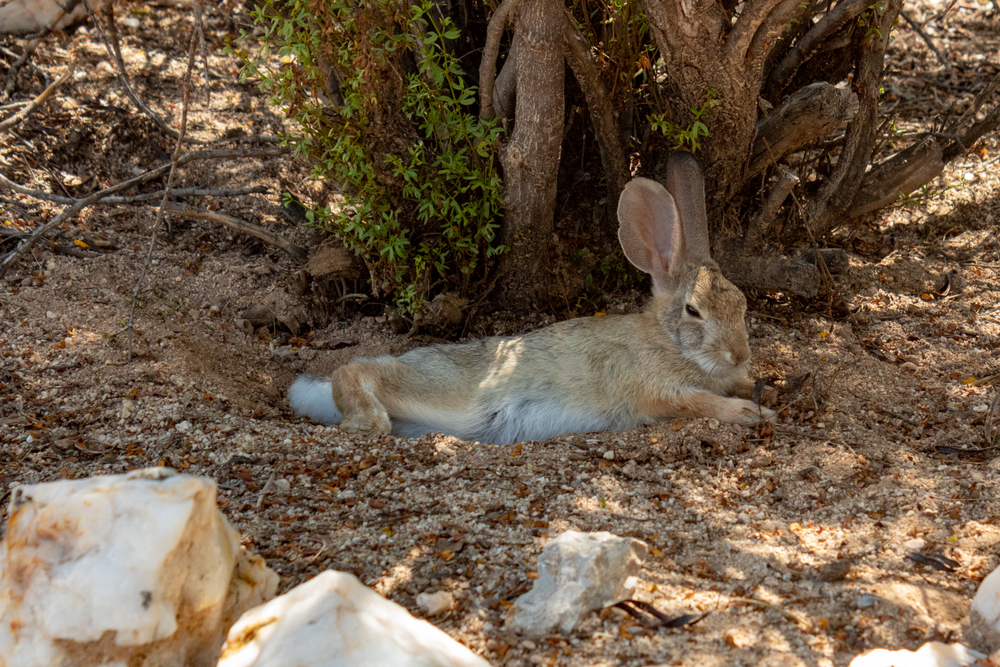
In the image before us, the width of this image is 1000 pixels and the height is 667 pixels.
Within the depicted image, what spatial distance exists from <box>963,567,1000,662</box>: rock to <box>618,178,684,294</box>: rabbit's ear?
276 cm

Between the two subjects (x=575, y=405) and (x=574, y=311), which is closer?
(x=575, y=405)

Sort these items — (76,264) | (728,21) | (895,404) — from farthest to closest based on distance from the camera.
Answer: (76,264) → (728,21) → (895,404)

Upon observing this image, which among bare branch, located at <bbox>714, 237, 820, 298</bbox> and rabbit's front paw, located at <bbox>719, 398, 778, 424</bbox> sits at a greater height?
bare branch, located at <bbox>714, 237, 820, 298</bbox>

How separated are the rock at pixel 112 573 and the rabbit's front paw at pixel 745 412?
10.3ft

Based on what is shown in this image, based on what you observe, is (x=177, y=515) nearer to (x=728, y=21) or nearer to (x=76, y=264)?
(x=76, y=264)

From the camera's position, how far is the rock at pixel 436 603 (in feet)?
9.04

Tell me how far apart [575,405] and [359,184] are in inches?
81.3

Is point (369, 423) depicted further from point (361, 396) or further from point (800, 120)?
point (800, 120)

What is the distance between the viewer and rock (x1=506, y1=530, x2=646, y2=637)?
2.62 meters

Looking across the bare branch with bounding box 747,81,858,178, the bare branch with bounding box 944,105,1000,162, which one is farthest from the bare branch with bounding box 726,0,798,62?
the bare branch with bounding box 944,105,1000,162

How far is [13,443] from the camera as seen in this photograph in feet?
12.7

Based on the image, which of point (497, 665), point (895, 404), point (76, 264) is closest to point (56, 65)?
point (76, 264)

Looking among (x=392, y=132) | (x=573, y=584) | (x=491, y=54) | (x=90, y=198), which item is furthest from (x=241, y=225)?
(x=573, y=584)

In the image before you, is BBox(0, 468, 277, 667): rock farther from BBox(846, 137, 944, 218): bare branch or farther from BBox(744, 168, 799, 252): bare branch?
BBox(846, 137, 944, 218): bare branch
